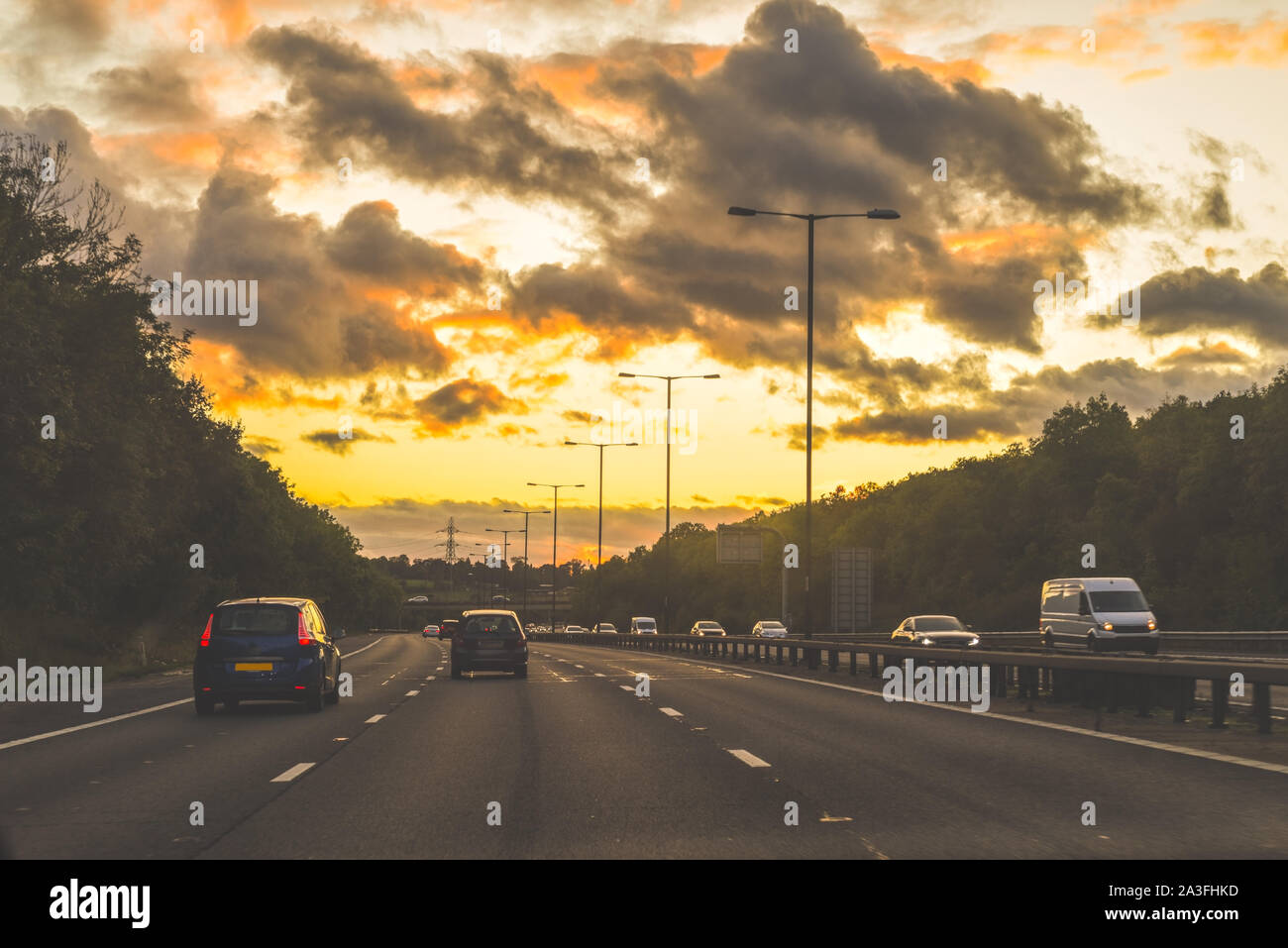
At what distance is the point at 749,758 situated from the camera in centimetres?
1377

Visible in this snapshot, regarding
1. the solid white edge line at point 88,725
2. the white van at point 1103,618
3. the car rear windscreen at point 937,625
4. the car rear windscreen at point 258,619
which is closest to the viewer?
the solid white edge line at point 88,725

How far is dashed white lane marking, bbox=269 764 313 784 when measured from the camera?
1201 centimetres

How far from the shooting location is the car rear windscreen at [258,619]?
1986 centimetres

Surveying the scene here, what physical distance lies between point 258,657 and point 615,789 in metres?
9.62

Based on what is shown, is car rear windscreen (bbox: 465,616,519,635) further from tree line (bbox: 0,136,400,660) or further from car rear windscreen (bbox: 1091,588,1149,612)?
car rear windscreen (bbox: 1091,588,1149,612)

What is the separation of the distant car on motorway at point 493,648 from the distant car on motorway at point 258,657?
11521 millimetres

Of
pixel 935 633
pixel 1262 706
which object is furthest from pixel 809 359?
pixel 1262 706

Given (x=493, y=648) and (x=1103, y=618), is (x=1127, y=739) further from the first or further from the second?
(x=1103, y=618)

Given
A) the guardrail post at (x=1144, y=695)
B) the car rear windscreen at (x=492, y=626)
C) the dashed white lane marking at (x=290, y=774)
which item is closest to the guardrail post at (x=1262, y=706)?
the guardrail post at (x=1144, y=695)

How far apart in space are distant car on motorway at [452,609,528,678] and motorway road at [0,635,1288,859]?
11744mm

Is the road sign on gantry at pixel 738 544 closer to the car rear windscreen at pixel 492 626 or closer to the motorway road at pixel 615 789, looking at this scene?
the car rear windscreen at pixel 492 626

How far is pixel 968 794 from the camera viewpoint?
10891 mm
